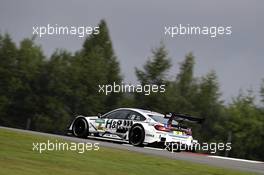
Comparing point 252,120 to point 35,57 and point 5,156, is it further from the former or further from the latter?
point 5,156

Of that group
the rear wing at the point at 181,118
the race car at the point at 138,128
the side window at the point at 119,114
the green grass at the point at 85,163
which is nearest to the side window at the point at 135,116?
the race car at the point at 138,128

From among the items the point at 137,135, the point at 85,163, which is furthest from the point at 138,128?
the point at 85,163

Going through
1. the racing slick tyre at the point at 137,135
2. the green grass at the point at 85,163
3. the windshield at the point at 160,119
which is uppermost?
the windshield at the point at 160,119

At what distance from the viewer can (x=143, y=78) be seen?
47906 millimetres

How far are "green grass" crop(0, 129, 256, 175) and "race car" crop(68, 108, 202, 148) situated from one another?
3587mm

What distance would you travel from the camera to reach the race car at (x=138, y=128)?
56.2 feet

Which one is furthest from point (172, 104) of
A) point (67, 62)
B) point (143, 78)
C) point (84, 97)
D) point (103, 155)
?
point (103, 155)

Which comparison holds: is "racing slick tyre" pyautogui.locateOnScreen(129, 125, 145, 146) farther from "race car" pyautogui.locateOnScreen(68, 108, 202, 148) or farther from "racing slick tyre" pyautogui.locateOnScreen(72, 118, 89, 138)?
"racing slick tyre" pyautogui.locateOnScreen(72, 118, 89, 138)

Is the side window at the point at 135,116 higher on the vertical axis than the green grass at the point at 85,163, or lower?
higher

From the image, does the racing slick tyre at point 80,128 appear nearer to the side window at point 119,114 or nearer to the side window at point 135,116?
the side window at point 119,114

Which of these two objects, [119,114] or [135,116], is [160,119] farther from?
[119,114]

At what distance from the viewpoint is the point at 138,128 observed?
17531 millimetres

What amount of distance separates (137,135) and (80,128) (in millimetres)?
2394

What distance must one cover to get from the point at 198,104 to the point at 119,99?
6301 mm
